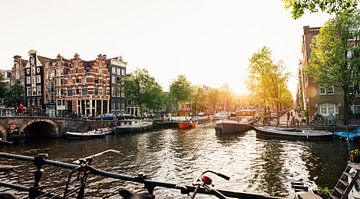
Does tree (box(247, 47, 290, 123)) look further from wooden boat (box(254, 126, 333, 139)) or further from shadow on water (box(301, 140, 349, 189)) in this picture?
shadow on water (box(301, 140, 349, 189))

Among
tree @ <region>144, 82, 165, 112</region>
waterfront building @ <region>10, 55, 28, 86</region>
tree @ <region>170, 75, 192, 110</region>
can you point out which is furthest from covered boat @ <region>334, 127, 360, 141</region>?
waterfront building @ <region>10, 55, 28, 86</region>

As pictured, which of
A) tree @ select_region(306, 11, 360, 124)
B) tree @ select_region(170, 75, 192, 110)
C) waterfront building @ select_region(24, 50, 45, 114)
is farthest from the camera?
tree @ select_region(170, 75, 192, 110)

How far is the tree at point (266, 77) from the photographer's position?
4231 cm

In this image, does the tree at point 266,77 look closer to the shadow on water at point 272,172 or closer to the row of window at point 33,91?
the shadow on water at point 272,172

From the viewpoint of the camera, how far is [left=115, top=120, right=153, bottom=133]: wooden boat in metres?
46.7

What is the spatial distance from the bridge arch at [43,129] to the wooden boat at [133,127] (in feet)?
36.0

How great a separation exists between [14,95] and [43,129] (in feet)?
76.7

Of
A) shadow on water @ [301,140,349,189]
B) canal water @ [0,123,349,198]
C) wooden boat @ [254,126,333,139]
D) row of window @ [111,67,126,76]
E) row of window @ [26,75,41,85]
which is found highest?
row of window @ [111,67,126,76]

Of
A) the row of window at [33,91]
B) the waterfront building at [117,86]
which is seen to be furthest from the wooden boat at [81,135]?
the row of window at [33,91]

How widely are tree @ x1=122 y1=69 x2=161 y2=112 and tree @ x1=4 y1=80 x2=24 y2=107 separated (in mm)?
26739

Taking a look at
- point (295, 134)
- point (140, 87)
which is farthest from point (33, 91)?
point (295, 134)

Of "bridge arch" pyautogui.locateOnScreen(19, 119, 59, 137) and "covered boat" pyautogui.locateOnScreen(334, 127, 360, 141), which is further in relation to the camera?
"bridge arch" pyautogui.locateOnScreen(19, 119, 59, 137)

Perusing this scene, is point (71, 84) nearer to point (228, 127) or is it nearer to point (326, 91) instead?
point (228, 127)

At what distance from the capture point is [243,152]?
920 inches
